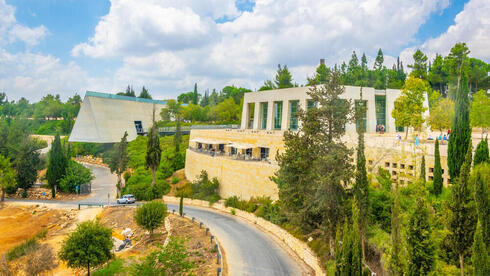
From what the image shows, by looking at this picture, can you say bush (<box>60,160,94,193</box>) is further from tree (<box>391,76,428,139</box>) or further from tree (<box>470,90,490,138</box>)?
tree (<box>470,90,490,138</box>)

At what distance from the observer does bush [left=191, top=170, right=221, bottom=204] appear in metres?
32.2

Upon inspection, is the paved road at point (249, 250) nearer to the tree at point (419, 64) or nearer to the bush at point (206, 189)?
the bush at point (206, 189)

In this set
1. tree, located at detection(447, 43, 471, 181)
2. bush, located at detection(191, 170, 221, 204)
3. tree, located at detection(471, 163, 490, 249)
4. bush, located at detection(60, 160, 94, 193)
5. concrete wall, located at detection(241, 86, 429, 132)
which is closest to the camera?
tree, located at detection(471, 163, 490, 249)

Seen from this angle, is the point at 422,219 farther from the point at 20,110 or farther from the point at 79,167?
the point at 20,110

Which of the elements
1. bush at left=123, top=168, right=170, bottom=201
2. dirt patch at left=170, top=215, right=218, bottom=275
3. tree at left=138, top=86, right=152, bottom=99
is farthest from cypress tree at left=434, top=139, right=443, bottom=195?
tree at left=138, top=86, right=152, bottom=99

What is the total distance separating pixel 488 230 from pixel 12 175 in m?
47.9

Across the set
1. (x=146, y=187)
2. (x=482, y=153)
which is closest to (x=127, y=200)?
(x=146, y=187)

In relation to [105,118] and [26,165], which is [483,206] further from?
[105,118]

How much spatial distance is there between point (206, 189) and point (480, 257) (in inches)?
1071

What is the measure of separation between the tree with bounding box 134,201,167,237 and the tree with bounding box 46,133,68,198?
930 inches

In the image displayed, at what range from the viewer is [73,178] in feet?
136

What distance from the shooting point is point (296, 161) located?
54.1 ft

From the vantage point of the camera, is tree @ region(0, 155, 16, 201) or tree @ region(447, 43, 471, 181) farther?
tree @ region(0, 155, 16, 201)

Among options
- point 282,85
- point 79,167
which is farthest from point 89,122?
point 282,85
